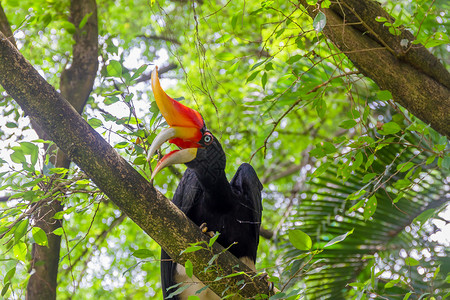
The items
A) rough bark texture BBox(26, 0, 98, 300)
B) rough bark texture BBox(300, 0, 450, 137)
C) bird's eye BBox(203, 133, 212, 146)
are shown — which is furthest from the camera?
rough bark texture BBox(26, 0, 98, 300)

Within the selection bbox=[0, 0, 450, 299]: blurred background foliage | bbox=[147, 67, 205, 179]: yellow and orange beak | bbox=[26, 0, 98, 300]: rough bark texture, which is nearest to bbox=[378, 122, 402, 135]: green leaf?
bbox=[0, 0, 450, 299]: blurred background foliage

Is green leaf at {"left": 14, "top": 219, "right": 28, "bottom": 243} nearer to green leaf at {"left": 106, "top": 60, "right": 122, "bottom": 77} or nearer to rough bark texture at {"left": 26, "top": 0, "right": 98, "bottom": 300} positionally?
green leaf at {"left": 106, "top": 60, "right": 122, "bottom": 77}

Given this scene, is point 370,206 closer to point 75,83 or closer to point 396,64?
point 396,64

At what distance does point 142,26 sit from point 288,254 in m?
4.09

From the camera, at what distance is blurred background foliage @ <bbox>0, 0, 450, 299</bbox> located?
7.63 ft

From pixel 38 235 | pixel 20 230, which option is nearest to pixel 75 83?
pixel 38 235

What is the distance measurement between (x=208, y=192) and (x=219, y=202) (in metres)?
0.10

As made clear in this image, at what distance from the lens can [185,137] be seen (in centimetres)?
264

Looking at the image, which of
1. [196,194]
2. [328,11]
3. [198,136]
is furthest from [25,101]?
[328,11]

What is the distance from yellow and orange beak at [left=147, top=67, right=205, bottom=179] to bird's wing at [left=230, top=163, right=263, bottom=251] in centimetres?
59

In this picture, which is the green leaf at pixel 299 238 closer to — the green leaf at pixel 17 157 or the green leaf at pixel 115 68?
the green leaf at pixel 115 68

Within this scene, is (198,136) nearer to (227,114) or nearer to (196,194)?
(196,194)

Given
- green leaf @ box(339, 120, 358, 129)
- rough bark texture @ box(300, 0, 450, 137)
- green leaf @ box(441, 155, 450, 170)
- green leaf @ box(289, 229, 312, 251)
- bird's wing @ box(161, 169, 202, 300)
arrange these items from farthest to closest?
bird's wing @ box(161, 169, 202, 300), rough bark texture @ box(300, 0, 450, 137), green leaf @ box(339, 120, 358, 129), green leaf @ box(441, 155, 450, 170), green leaf @ box(289, 229, 312, 251)

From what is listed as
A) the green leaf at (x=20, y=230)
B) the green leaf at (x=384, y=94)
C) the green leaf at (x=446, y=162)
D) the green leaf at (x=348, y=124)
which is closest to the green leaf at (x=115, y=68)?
the green leaf at (x=20, y=230)
